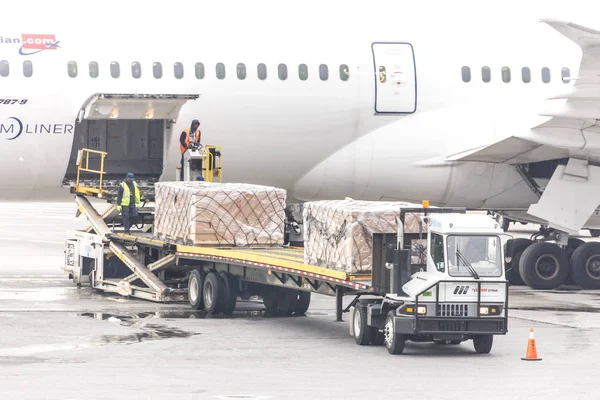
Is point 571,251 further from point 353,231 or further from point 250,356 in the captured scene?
point 250,356

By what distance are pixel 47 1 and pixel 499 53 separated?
35.9ft

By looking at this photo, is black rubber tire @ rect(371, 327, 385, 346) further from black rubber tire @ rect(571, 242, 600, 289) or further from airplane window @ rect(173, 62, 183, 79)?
black rubber tire @ rect(571, 242, 600, 289)

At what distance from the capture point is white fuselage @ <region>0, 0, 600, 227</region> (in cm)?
2848

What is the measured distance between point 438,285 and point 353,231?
2034 millimetres

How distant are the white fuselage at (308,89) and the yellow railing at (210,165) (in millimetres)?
386

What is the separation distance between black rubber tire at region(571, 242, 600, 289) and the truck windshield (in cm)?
1173

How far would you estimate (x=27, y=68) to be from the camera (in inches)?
1105

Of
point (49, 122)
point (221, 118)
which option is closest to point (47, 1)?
point (49, 122)

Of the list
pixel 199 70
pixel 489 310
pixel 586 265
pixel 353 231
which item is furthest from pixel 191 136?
pixel 489 310

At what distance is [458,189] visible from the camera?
31391 mm

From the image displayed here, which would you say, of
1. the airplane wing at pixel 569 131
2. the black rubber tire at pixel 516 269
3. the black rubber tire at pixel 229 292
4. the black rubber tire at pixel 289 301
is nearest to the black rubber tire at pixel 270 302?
the black rubber tire at pixel 289 301

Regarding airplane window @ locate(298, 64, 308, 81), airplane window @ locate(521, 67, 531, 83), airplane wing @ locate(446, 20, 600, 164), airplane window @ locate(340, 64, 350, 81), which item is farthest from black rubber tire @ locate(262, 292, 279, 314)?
airplane window @ locate(521, 67, 531, 83)

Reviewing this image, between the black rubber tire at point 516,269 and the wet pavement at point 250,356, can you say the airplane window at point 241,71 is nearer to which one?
the wet pavement at point 250,356

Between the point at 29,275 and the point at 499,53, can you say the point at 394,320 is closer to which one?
the point at 499,53
